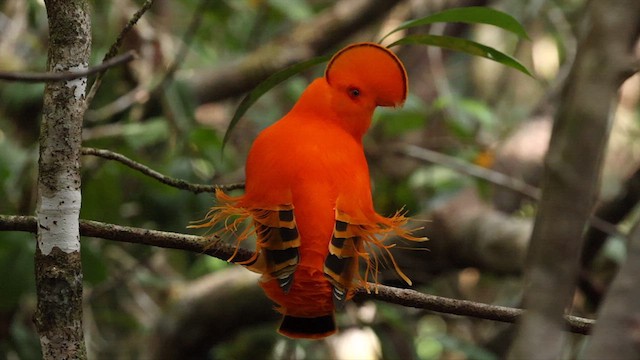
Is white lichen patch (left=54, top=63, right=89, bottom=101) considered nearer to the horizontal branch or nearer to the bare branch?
the horizontal branch

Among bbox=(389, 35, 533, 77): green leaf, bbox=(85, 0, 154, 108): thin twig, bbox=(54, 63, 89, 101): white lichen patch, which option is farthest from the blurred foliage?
bbox=(54, 63, 89, 101): white lichen patch

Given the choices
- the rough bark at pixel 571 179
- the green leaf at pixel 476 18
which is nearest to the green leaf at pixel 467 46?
the green leaf at pixel 476 18

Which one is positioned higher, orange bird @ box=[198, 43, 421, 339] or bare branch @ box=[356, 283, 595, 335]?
orange bird @ box=[198, 43, 421, 339]

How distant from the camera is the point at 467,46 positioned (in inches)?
56.4

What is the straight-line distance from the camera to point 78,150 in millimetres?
1052

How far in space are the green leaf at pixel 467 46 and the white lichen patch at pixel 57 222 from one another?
1.81 ft

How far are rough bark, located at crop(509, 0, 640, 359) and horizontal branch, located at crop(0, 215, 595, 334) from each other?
53 cm

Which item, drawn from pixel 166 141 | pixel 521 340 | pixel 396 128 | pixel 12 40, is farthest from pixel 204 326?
pixel 521 340

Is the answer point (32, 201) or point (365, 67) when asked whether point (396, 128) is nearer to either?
point (32, 201)

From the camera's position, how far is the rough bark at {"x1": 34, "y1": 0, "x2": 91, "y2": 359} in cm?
103

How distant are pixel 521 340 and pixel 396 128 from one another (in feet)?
8.02

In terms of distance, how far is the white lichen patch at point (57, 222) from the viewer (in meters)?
1.04

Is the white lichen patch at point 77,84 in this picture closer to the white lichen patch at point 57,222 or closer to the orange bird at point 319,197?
the white lichen patch at point 57,222

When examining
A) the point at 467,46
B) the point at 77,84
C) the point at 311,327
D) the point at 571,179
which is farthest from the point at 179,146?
the point at 571,179
